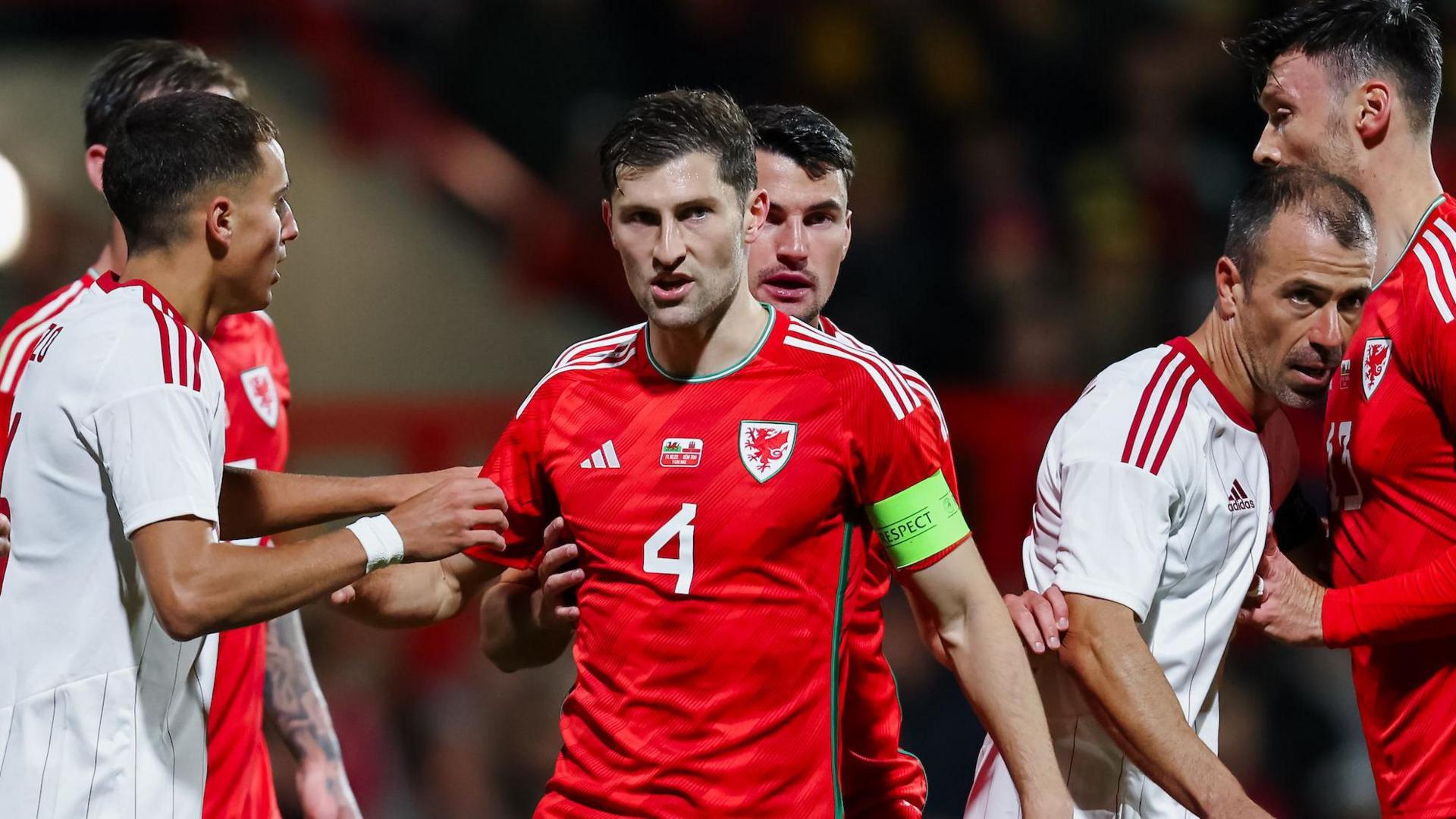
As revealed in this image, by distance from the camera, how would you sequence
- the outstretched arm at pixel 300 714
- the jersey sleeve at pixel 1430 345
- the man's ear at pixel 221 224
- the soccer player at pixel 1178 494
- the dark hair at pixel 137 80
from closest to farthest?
1. the soccer player at pixel 1178 494
2. the man's ear at pixel 221 224
3. the jersey sleeve at pixel 1430 345
4. the dark hair at pixel 137 80
5. the outstretched arm at pixel 300 714

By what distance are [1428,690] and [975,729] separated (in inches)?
101

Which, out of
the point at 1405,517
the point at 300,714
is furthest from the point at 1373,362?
the point at 300,714

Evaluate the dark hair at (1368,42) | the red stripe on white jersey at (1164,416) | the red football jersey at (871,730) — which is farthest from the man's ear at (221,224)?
the dark hair at (1368,42)

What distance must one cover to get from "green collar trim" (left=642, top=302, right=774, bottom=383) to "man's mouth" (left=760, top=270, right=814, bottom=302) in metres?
0.70

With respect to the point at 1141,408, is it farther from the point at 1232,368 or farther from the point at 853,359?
the point at 853,359

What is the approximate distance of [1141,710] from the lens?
3092 millimetres

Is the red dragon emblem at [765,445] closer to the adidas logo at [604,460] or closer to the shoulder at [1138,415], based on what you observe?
the adidas logo at [604,460]

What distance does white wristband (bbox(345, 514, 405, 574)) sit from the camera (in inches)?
121

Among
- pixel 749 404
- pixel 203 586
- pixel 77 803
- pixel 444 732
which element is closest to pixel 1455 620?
pixel 749 404

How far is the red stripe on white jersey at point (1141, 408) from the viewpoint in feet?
10.5

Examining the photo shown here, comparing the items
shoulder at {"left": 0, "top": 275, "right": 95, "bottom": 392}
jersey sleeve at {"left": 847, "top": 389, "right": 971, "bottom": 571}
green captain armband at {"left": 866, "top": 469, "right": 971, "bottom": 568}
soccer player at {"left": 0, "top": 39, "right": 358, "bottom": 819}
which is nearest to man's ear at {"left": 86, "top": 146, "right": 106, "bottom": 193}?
soccer player at {"left": 0, "top": 39, "right": 358, "bottom": 819}

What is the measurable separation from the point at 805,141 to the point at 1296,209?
1.25 meters

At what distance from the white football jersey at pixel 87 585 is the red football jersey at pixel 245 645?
650 mm

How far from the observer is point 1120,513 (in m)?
3.16
